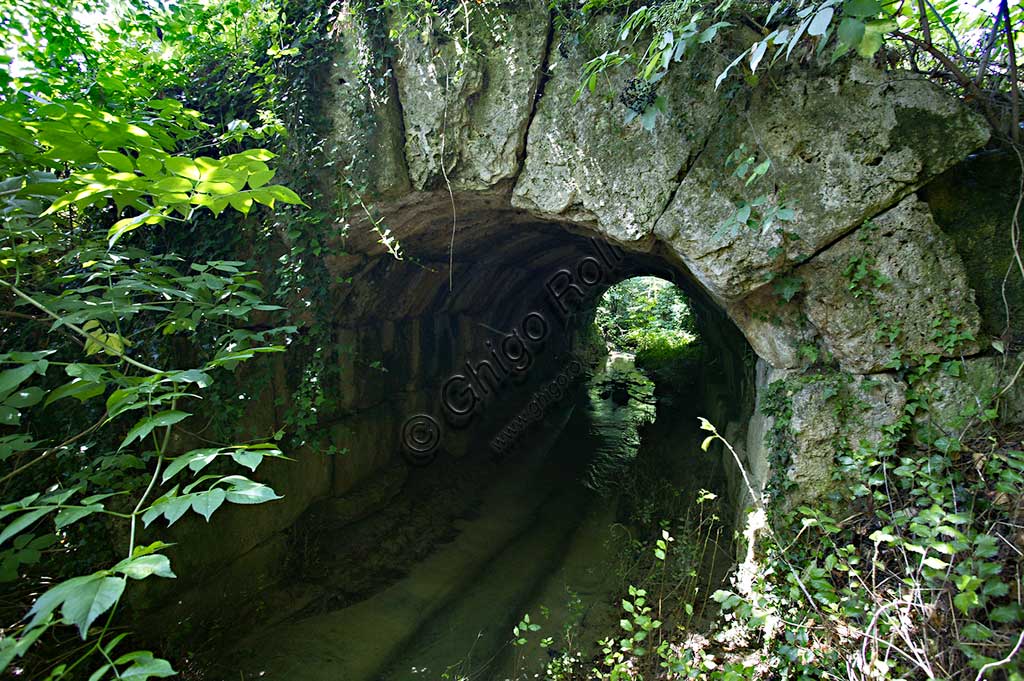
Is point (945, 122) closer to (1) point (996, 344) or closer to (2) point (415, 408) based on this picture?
(1) point (996, 344)

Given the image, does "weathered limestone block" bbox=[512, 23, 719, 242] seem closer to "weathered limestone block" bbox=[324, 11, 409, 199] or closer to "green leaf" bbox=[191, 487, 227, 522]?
"weathered limestone block" bbox=[324, 11, 409, 199]

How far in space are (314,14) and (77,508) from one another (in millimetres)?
3186

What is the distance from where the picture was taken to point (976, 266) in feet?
7.18

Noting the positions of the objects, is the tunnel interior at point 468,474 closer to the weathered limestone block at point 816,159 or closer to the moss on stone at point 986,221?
the weathered limestone block at point 816,159

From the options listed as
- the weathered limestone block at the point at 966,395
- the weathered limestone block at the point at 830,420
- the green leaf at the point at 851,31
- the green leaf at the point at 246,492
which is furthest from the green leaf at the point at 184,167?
the weathered limestone block at the point at 966,395

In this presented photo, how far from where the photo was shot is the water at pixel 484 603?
3221 mm

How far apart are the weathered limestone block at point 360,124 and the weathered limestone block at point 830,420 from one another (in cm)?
257

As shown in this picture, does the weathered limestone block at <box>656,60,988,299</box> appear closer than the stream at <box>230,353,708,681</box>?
Yes

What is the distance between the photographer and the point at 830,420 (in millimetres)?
2350

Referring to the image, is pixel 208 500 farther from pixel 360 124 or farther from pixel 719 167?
pixel 360 124

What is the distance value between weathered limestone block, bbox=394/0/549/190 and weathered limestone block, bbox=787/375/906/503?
6.56 feet

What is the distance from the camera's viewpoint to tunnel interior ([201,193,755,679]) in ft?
11.6

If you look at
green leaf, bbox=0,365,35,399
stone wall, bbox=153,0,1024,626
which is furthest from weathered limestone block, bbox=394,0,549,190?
green leaf, bbox=0,365,35,399

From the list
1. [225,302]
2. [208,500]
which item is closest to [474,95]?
[225,302]
